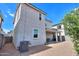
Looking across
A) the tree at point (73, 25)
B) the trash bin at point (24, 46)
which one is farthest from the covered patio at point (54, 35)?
the trash bin at point (24, 46)

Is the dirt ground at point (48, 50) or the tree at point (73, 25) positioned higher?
the tree at point (73, 25)

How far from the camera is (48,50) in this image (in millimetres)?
4270

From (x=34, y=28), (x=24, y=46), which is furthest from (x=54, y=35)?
(x=24, y=46)

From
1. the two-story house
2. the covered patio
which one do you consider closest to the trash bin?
the two-story house

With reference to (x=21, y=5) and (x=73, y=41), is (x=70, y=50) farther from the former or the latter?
(x=21, y=5)

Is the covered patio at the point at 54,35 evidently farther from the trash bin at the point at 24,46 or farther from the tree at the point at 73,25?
the trash bin at the point at 24,46

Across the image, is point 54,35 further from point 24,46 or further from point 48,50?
point 24,46

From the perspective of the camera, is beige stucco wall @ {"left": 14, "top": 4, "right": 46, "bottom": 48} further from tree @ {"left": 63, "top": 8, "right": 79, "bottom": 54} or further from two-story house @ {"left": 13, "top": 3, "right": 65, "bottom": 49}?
tree @ {"left": 63, "top": 8, "right": 79, "bottom": 54}

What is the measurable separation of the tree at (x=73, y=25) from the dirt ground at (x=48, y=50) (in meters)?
0.21

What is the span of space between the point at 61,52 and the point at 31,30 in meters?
1.26

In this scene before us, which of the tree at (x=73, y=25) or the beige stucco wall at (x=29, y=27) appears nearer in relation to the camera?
the tree at (x=73, y=25)

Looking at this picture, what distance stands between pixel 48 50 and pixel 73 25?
3.78ft

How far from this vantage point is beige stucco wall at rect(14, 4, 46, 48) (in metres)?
4.47

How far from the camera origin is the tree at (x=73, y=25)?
4168 mm
